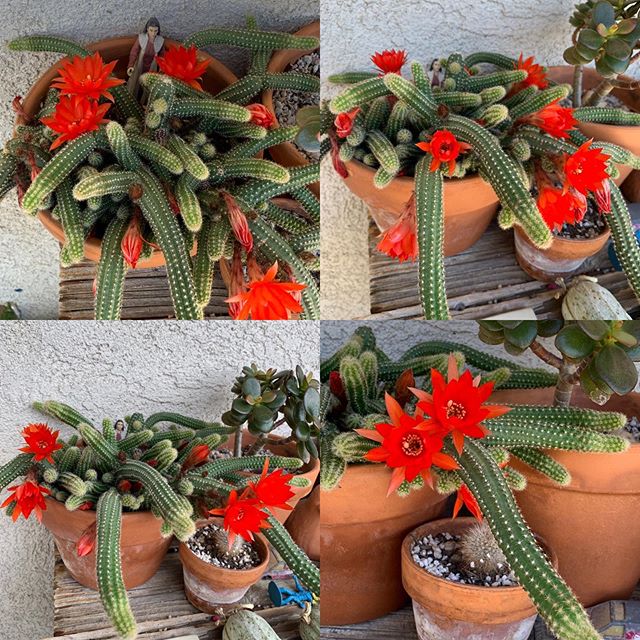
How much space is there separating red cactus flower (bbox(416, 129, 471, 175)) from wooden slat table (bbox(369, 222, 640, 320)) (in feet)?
0.41

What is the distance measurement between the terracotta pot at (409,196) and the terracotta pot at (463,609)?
0.37m

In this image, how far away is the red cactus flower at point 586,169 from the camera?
2.22 ft

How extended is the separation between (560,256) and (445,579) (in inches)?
15.5

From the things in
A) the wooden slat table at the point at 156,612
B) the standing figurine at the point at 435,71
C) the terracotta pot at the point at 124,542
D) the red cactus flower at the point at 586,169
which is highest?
the standing figurine at the point at 435,71

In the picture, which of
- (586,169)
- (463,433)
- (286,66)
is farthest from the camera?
(286,66)

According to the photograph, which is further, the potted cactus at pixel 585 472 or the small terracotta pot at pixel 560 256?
the small terracotta pot at pixel 560 256

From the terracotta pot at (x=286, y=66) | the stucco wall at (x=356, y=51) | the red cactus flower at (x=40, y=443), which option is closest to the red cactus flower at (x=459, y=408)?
the stucco wall at (x=356, y=51)

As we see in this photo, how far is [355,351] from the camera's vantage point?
695 millimetres

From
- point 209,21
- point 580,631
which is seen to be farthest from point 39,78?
point 580,631

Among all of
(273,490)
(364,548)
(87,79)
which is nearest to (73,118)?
(87,79)

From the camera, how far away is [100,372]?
79 centimetres

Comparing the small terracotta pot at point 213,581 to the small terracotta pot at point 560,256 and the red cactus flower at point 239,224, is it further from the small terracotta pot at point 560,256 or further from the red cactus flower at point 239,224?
the small terracotta pot at point 560,256

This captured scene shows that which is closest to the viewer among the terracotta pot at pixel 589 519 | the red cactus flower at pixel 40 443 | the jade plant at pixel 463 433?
the jade plant at pixel 463 433

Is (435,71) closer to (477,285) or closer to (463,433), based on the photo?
(477,285)
